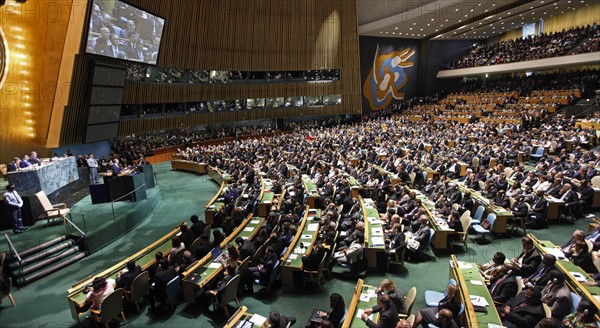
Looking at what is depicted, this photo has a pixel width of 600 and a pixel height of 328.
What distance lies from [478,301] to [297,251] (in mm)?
3344

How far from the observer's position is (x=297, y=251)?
22.7 ft

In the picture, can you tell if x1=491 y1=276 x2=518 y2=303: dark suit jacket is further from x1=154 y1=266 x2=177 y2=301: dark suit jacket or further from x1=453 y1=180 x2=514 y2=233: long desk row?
x1=154 y1=266 x2=177 y2=301: dark suit jacket

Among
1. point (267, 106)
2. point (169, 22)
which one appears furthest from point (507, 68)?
point (169, 22)

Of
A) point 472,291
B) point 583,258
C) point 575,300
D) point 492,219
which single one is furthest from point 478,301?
point 492,219

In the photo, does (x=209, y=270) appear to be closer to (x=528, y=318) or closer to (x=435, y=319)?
(x=435, y=319)

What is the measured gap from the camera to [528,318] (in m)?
4.29

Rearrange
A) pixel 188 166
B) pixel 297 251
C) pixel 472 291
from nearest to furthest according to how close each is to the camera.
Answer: pixel 472 291
pixel 297 251
pixel 188 166

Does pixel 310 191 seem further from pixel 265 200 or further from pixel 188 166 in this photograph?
pixel 188 166

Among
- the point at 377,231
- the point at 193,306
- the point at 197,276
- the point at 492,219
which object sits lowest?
the point at 193,306

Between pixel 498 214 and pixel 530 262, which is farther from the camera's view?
pixel 498 214

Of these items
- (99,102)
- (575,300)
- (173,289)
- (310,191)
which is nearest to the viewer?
(575,300)

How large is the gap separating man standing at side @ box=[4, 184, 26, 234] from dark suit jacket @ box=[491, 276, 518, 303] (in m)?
10.2

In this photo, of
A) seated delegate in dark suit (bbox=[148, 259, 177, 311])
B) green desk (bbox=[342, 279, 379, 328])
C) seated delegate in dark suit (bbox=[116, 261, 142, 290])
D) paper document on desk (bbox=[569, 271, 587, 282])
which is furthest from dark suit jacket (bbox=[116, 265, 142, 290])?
paper document on desk (bbox=[569, 271, 587, 282])

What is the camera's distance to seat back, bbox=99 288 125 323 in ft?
16.9
